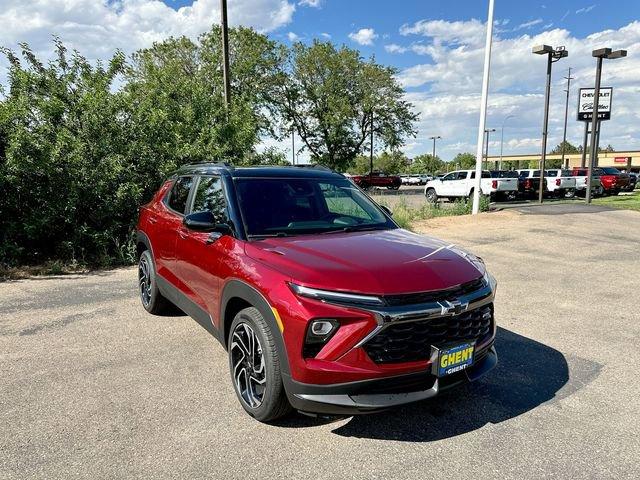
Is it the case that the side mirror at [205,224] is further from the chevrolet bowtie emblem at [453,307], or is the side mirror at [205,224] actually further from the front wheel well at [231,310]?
the chevrolet bowtie emblem at [453,307]

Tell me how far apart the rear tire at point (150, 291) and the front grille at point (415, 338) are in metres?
3.35

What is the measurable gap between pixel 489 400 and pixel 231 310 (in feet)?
6.75

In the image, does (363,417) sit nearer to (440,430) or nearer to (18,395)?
(440,430)

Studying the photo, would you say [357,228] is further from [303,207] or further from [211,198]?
[211,198]

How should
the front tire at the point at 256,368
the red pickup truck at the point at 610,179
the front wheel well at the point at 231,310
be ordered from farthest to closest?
the red pickup truck at the point at 610,179, the front wheel well at the point at 231,310, the front tire at the point at 256,368

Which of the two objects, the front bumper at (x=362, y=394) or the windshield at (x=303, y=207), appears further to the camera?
the windshield at (x=303, y=207)

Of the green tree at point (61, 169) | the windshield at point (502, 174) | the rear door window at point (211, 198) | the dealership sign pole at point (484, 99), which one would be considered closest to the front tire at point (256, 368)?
the rear door window at point (211, 198)

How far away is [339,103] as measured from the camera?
35719mm

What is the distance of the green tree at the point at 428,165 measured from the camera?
3804 inches

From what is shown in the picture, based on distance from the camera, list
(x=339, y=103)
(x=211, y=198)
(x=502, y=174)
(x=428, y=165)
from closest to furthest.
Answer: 1. (x=211, y=198)
2. (x=502, y=174)
3. (x=339, y=103)
4. (x=428, y=165)

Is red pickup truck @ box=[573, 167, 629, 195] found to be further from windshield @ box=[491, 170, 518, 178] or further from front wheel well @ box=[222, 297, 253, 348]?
front wheel well @ box=[222, 297, 253, 348]

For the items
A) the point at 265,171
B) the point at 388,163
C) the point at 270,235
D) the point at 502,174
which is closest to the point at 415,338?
the point at 270,235

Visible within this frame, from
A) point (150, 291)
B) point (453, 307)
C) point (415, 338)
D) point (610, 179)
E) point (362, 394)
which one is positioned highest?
point (610, 179)

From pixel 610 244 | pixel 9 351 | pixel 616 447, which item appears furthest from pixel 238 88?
pixel 616 447
